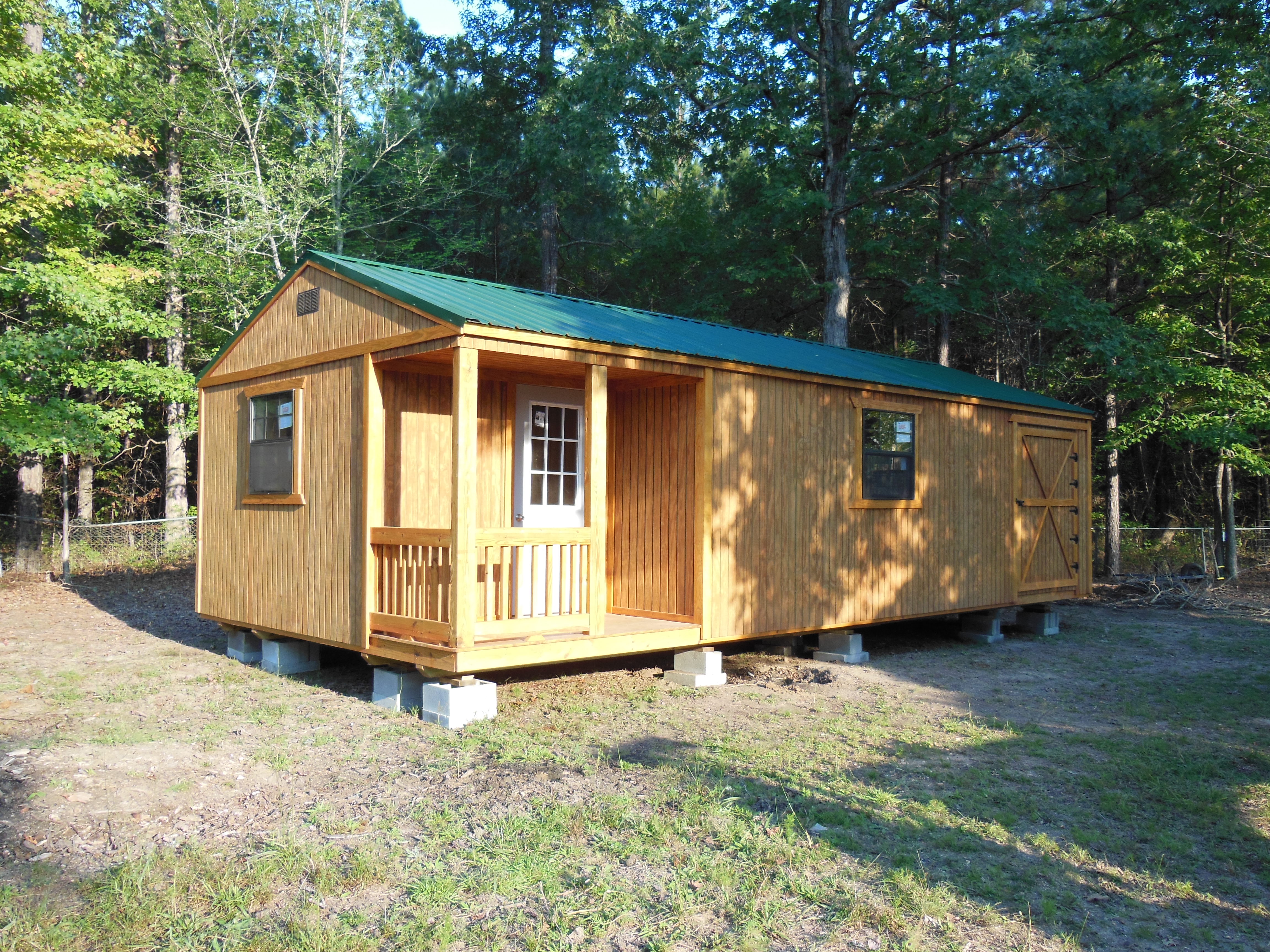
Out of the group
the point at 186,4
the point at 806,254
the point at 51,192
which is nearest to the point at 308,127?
the point at 186,4

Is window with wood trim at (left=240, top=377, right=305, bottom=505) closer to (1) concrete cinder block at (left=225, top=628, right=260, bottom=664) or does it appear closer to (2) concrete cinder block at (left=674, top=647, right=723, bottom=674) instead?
(1) concrete cinder block at (left=225, top=628, right=260, bottom=664)

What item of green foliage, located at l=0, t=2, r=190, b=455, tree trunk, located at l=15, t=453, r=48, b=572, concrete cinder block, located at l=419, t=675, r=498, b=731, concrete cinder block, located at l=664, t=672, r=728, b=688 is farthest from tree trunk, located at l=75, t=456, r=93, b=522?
concrete cinder block, located at l=664, t=672, r=728, b=688

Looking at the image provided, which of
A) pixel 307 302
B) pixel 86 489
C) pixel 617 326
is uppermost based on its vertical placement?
pixel 307 302

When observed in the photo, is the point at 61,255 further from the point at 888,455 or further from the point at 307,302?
the point at 888,455

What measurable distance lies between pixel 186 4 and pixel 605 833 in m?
15.7

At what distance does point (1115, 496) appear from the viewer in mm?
16484

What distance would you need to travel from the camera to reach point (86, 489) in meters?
17.7

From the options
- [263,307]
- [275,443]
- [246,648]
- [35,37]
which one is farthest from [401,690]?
[35,37]

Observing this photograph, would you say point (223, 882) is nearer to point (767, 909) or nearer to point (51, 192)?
point (767, 909)

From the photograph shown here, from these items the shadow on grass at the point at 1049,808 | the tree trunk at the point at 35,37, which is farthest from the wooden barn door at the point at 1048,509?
the tree trunk at the point at 35,37

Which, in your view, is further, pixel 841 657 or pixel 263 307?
pixel 841 657

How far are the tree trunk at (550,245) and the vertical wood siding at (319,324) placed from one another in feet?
34.0

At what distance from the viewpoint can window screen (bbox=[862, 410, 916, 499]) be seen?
912cm

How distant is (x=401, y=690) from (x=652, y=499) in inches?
106
